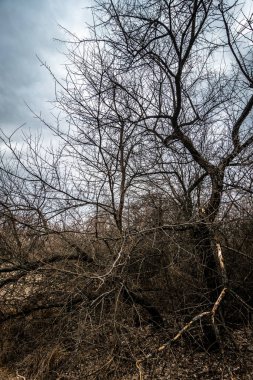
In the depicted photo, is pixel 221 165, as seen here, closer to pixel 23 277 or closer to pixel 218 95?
pixel 218 95

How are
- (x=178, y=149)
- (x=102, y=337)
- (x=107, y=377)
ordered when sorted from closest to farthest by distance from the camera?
(x=107, y=377) < (x=102, y=337) < (x=178, y=149)

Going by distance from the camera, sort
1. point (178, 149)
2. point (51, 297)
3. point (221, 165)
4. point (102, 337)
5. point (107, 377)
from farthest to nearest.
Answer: point (178, 149), point (51, 297), point (221, 165), point (102, 337), point (107, 377)

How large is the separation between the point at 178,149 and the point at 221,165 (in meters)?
1.10

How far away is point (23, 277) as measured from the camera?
552 cm

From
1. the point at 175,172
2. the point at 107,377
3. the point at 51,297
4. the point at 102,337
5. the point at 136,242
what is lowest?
the point at 107,377

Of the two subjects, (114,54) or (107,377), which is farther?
(114,54)

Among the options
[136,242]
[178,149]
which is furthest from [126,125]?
[136,242]

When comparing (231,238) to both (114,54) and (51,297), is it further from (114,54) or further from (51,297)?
(114,54)

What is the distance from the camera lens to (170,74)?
18.6 feet

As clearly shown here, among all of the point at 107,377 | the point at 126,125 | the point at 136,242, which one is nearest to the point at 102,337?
the point at 107,377

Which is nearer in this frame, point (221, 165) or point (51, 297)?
point (221, 165)

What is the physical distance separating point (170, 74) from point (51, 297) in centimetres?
388

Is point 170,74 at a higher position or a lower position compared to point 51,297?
higher

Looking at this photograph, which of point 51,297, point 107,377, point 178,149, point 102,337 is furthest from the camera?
point 178,149
